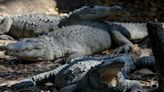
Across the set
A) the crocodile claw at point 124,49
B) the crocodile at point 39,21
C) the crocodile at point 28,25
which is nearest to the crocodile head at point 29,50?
the crocodile claw at point 124,49

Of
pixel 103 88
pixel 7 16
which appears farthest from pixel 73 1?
pixel 103 88

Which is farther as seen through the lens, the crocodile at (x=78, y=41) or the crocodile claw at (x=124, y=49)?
the crocodile claw at (x=124, y=49)

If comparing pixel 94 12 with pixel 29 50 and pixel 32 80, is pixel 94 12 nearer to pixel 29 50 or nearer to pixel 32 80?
pixel 29 50

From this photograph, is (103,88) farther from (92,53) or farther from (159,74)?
(92,53)

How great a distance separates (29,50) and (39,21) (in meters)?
2.50

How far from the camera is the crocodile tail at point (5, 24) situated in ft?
32.0

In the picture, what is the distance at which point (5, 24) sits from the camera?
982 centimetres

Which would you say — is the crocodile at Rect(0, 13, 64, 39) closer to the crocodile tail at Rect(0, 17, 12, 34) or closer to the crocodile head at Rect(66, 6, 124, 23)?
the crocodile tail at Rect(0, 17, 12, 34)

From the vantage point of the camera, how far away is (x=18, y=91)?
543 cm

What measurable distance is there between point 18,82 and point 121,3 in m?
5.99

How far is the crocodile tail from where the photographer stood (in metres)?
9.74

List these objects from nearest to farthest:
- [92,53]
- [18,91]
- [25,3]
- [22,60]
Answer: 1. [18,91]
2. [22,60]
3. [92,53]
4. [25,3]

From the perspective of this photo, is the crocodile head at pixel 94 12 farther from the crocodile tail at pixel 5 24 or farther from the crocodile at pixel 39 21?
the crocodile tail at pixel 5 24

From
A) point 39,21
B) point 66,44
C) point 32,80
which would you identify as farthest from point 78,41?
point 32,80
